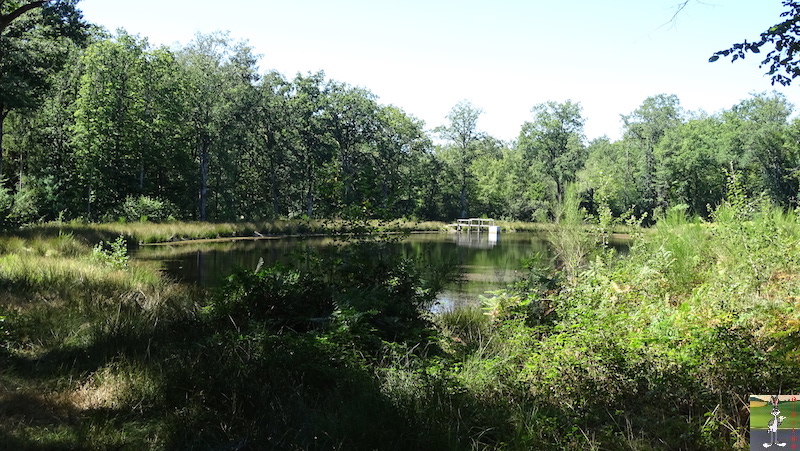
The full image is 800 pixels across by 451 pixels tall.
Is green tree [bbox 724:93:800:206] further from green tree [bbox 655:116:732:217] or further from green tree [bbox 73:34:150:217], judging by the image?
green tree [bbox 73:34:150:217]

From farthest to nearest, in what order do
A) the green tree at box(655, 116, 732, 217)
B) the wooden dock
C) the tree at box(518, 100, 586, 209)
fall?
1. the tree at box(518, 100, 586, 209)
2. the green tree at box(655, 116, 732, 217)
3. the wooden dock

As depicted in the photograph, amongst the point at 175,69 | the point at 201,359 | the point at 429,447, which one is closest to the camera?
the point at 429,447

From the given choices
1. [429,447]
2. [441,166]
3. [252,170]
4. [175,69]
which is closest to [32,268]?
[429,447]

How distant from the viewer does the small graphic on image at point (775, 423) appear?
216cm

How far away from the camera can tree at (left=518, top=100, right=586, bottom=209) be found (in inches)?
2518

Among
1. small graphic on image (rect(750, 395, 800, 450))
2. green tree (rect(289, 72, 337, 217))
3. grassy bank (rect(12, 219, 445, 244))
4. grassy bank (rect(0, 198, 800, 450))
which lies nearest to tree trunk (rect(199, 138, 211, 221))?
grassy bank (rect(12, 219, 445, 244))

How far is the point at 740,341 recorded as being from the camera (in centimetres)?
392

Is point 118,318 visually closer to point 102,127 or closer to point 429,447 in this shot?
point 429,447

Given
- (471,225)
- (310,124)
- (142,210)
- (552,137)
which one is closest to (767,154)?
(552,137)

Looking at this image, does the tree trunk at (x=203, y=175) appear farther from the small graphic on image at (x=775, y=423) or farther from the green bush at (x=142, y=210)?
the small graphic on image at (x=775, y=423)

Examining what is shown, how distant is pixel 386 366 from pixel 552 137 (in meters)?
64.8

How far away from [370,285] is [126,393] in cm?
325

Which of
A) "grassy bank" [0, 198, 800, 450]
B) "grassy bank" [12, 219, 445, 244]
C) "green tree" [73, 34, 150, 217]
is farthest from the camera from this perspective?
"green tree" [73, 34, 150, 217]

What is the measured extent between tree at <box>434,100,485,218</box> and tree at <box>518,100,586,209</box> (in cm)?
665
